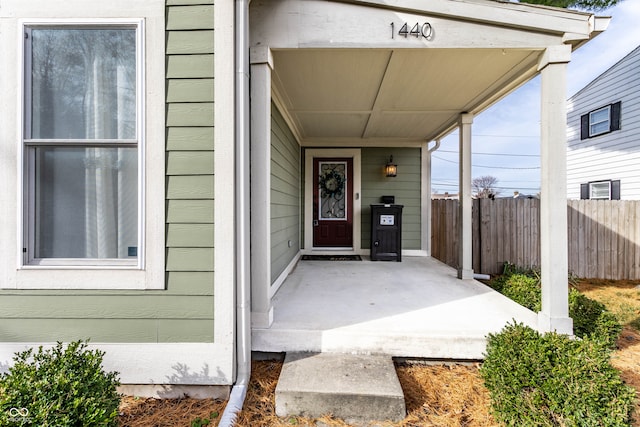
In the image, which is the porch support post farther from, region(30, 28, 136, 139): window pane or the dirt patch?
region(30, 28, 136, 139): window pane

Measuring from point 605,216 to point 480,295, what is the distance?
3955 mm

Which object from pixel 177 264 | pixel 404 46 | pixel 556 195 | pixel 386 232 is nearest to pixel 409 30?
pixel 404 46

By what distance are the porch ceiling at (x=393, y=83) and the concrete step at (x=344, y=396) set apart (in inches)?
93.9

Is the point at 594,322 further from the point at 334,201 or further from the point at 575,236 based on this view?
the point at 334,201

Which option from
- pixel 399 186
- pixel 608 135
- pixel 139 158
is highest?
pixel 608 135

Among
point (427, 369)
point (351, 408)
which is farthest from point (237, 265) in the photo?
point (427, 369)

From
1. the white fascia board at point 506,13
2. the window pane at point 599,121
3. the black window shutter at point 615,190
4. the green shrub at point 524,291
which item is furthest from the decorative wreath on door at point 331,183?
the window pane at point 599,121

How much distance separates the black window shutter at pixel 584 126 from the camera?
8.34 m

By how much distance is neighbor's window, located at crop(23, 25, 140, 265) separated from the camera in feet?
6.32

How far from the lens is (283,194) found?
3926 millimetres

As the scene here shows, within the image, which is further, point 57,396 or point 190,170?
point 190,170

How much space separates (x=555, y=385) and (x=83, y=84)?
3.38 metres

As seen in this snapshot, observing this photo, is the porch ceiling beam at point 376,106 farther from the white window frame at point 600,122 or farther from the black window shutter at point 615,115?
the white window frame at point 600,122

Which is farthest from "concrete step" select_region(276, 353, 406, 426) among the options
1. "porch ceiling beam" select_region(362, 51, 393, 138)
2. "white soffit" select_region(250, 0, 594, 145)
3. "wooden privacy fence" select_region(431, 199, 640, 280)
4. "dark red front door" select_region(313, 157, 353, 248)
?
"wooden privacy fence" select_region(431, 199, 640, 280)
